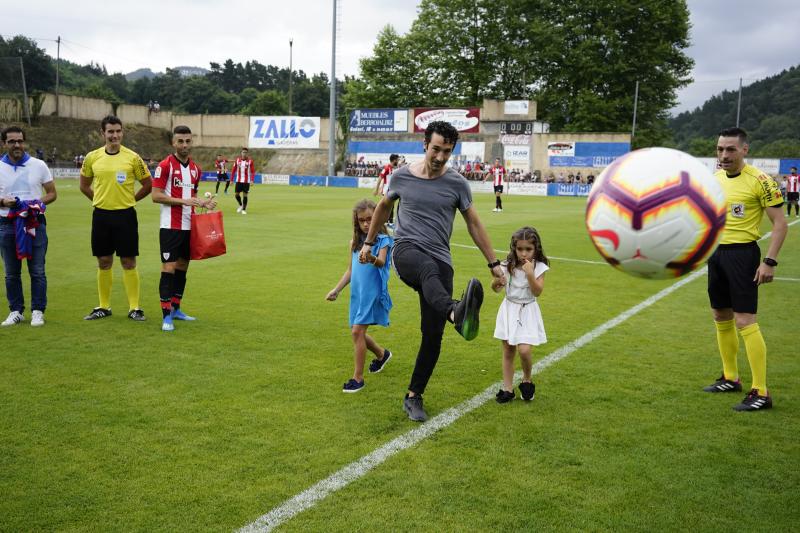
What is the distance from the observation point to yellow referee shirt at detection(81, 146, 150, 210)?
739 centimetres

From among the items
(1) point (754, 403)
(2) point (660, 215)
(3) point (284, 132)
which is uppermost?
(3) point (284, 132)

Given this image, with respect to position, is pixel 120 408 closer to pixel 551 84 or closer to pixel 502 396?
pixel 502 396

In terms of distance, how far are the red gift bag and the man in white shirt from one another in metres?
1.59

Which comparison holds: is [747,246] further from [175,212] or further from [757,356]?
[175,212]

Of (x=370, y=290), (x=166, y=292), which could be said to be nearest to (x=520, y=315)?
(x=370, y=290)

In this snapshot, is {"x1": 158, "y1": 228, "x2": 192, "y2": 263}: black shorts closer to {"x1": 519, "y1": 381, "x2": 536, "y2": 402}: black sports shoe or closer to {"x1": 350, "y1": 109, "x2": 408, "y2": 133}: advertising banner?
{"x1": 519, "y1": 381, "x2": 536, "y2": 402}: black sports shoe

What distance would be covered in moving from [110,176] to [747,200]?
21.2 feet

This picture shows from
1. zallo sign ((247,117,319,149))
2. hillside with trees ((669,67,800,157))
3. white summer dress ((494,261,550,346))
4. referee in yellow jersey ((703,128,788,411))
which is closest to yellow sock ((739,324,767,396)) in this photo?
referee in yellow jersey ((703,128,788,411))

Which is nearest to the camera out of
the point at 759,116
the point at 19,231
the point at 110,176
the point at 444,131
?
the point at 444,131

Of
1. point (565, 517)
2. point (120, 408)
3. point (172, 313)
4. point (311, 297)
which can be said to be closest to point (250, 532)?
point (565, 517)

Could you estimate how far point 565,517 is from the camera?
3.28 metres

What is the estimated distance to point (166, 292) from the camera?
7184 millimetres

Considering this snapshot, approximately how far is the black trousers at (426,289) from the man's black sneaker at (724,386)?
2.46 metres

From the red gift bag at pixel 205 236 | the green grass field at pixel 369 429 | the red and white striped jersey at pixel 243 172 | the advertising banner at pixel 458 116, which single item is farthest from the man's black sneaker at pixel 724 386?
the advertising banner at pixel 458 116
